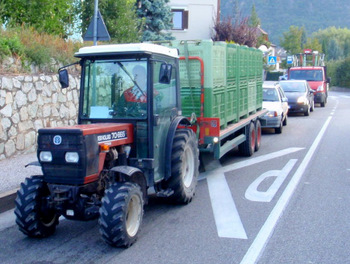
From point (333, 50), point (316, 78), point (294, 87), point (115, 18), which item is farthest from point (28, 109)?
point (333, 50)

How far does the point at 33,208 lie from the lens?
6000mm

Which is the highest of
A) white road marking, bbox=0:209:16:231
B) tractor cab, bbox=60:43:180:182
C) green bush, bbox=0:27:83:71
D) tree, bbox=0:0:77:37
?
tree, bbox=0:0:77:37

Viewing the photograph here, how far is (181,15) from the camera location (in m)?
32.8

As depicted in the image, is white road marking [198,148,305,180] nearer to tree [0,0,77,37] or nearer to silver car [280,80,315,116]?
tree [0,0,77,37]

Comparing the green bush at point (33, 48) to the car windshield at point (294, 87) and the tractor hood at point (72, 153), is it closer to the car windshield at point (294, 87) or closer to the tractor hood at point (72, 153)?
the tractor hood at point (72, 153)

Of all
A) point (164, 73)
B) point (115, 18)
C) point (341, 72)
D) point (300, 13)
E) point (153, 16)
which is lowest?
point (164, 73)

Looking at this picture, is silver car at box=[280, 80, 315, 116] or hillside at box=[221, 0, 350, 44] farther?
hillside at box=[221, 0, 350, 44]

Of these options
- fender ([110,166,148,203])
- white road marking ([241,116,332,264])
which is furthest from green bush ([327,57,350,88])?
fender ([110,166,148,203])

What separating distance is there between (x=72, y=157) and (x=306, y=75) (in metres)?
26.6

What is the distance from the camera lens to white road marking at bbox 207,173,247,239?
6567mm

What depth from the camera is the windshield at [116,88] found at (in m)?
6.77

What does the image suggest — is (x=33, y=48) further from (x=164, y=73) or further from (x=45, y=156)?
(x=45, y=156)

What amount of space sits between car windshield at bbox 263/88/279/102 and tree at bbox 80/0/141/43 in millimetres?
Answer: 5094

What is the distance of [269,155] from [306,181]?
10.2 feet
